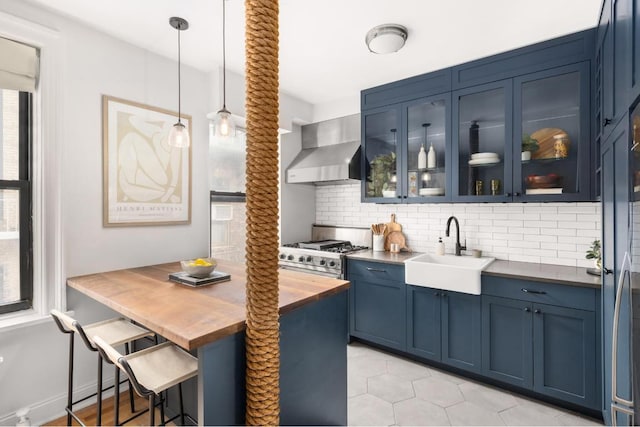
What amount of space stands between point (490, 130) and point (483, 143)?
117 mm


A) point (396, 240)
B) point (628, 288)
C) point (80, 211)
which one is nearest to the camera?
point (628, 288)

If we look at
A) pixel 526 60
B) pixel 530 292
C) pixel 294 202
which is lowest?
pixel 530 292

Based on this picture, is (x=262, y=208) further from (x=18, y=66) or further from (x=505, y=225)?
(x=505, y=225)

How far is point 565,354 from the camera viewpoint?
7.16 feet

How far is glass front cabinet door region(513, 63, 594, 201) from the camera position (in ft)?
7.64

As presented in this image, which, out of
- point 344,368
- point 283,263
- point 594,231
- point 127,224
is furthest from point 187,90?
point 594,231

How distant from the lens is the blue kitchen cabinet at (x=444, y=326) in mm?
2547

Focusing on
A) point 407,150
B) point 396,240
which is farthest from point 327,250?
point 407,150

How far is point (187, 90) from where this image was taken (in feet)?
9.39

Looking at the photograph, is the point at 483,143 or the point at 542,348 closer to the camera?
the point at 542,348

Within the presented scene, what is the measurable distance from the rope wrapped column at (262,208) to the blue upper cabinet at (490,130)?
7.73ft

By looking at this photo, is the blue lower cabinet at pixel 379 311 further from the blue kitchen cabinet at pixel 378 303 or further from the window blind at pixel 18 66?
the window blind at pixel 18 66

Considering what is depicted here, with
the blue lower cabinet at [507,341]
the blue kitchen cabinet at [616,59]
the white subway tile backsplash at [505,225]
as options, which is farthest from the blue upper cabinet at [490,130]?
the blue lower cabinet at [507,341]

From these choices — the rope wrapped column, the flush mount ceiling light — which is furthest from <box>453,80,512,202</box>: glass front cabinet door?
the rope wrapped column
